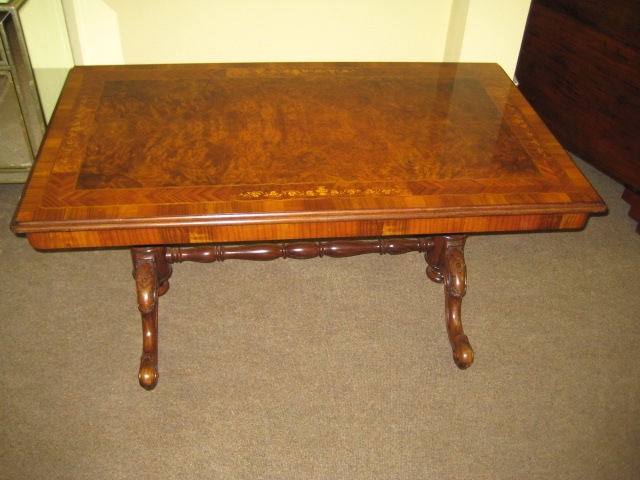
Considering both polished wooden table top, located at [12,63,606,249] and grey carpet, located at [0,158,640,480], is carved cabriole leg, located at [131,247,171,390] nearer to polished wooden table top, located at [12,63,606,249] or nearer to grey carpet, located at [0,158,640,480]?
grey carpet, located at [0,158,640,480]

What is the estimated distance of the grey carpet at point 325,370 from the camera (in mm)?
1740

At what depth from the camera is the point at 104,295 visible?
2211 mm

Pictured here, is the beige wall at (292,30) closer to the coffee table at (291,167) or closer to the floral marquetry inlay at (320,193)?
the coffee table at (291,167)

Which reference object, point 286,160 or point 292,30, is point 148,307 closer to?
point 286,160

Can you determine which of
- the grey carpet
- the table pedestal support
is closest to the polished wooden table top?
the table pedestal support

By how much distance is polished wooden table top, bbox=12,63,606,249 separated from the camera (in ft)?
4.88

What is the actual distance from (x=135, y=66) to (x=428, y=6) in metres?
1.51

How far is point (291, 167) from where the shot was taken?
164 cm

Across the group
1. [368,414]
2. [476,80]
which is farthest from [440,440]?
[476,80]

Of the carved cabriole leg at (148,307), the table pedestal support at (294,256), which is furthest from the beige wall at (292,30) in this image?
the carved cabriole leg at (148,307)

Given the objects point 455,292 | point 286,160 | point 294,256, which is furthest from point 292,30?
point 455,292

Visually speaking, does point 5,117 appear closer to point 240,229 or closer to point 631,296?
point 240,229

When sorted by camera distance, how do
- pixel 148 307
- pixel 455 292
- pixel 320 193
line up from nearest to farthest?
pixel 320 193, pixel 148 307, pixel 455 292

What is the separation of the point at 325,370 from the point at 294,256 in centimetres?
42
